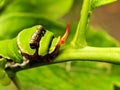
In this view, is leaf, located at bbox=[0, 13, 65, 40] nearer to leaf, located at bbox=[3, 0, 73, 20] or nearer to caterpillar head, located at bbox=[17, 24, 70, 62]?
leaf, located at bbox=[3, 0, 73, 20]

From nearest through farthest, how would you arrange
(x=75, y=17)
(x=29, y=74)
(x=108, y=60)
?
1. (x=108, y=60)
2. (x=29, y=74)
3. (x=75, y=17)

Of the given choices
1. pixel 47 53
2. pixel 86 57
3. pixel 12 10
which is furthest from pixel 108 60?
pixel 12 10

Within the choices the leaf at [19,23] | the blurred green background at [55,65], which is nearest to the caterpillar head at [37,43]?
the blurred green background at [55,65]

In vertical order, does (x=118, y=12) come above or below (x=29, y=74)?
below

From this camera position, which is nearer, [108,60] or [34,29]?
[108,60]

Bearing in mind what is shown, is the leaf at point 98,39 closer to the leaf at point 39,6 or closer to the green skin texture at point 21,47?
the leaf at point 39,6

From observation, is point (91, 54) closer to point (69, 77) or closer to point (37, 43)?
point (37, 43)

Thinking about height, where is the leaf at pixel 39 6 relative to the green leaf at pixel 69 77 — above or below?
above

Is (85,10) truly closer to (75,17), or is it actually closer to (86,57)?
(86,57)
